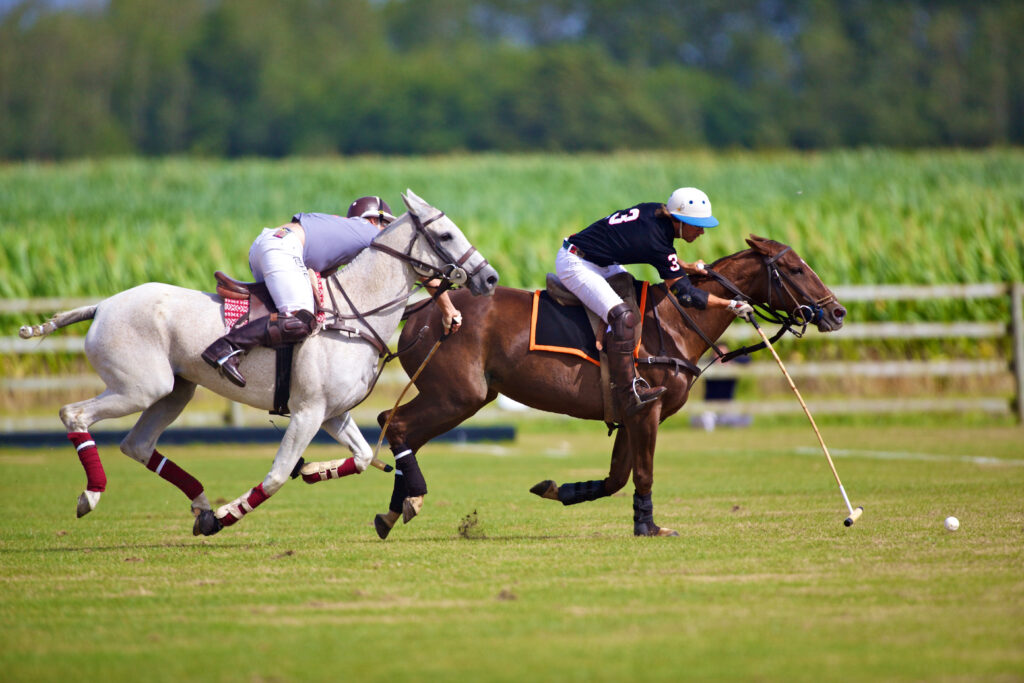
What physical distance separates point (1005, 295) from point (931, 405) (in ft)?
7.74

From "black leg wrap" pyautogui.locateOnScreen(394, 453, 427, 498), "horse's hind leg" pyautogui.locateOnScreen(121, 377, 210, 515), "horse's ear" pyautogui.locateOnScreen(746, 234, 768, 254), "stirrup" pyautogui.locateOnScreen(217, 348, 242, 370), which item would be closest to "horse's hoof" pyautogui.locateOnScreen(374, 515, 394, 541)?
"black leg wrap" pyautogui.locateOnScreen(394, 453, 427, 498)

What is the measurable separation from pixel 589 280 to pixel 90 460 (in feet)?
11.4

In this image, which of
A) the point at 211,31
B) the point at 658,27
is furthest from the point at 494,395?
Answer: the point at 658,27

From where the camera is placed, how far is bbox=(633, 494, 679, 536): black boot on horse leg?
29.0ft

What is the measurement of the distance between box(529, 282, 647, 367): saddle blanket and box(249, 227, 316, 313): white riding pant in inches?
64.2

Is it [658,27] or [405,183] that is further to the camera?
[658,27]

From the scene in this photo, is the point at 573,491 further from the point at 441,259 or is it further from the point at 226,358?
the point at 226,358

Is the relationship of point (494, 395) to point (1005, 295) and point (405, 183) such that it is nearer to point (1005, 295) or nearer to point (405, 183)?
point (1005, 295)

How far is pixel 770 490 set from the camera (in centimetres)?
1166

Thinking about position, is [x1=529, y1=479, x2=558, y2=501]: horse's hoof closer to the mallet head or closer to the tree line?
the mallet head

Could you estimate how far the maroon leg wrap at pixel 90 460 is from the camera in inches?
328

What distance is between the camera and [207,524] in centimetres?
838

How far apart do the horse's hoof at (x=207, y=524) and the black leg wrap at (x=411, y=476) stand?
127cm

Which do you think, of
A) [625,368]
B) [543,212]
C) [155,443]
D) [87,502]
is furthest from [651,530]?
[543,212]
